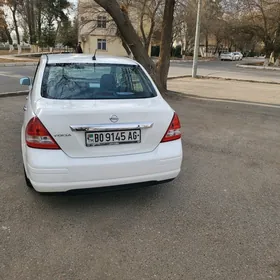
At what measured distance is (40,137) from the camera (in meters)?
2.63

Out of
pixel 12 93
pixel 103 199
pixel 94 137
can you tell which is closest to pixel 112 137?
pixel 94 137

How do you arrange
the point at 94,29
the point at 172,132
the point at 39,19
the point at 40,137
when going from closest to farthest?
the point at 40,137
the point at 172,132
the point at 94,29
the point at 39,19

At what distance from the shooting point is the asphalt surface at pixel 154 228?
2301 millimetres

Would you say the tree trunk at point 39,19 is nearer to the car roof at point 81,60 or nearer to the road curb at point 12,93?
the road curb at point 12,93

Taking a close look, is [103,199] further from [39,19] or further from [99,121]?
[39,19]

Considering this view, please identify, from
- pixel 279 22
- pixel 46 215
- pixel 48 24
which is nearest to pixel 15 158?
pixel 46 215

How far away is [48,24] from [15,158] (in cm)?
4491

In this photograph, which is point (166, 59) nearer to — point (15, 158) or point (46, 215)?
point (15, 158)

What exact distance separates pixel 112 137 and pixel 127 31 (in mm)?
7847

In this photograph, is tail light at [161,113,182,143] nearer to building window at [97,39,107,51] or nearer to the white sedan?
the white sedan

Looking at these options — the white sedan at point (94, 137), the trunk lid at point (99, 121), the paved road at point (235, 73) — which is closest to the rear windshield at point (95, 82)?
the white sedan at point (94, 137)

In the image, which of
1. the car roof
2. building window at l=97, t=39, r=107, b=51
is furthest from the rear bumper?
building window at l=97, t=39, r=107, b=51

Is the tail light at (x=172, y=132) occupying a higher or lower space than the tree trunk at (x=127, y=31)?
lower

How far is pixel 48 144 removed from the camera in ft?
8.65
